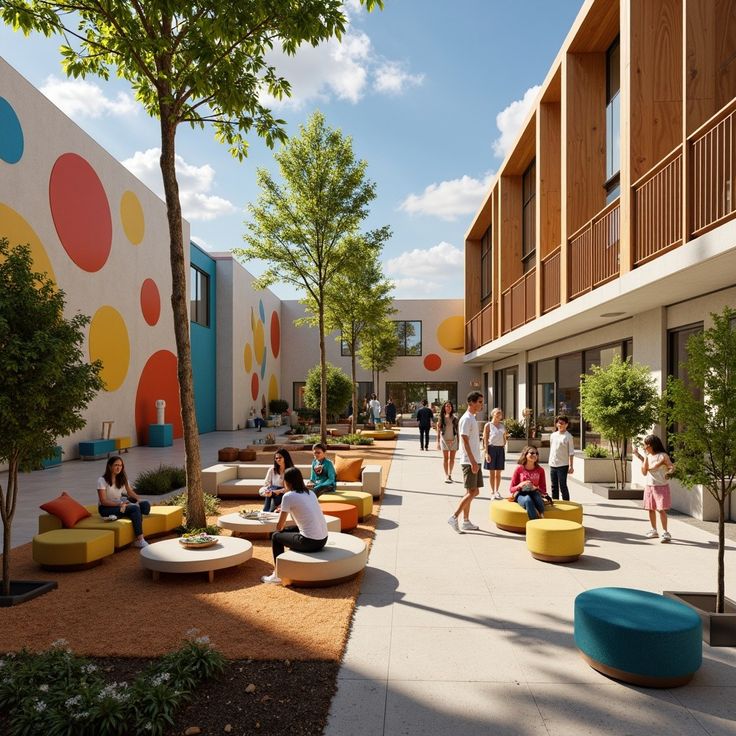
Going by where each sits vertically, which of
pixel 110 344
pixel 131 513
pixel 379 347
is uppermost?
pixel 379 347

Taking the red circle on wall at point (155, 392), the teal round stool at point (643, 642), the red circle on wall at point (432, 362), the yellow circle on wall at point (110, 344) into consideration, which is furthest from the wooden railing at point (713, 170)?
the red circle on wall at point (432, 362)

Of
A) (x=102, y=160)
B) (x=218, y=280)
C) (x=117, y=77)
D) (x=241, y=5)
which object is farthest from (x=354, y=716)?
(x=218, y=280)

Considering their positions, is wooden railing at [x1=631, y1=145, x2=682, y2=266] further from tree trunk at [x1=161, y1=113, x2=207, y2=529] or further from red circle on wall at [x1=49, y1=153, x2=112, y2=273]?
red circle on wall at [x1=49, y1=153, x2=112, y2=273]

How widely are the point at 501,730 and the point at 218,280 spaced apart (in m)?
28.0

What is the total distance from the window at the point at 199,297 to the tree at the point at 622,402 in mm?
19857

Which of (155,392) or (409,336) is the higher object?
(409,336)

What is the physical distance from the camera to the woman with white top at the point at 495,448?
10492 mm

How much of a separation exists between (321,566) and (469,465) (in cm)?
318

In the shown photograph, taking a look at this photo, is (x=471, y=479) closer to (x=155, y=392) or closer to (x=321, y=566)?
(x=321, y=566)

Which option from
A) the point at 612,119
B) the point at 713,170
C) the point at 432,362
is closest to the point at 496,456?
the point at 713,170

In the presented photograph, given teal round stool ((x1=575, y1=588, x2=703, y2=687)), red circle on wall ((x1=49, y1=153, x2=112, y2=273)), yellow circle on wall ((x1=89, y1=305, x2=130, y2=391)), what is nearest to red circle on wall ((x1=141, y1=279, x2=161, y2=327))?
yellow circle on wall ((x1=89, y1=305, x2=130, y2=391))

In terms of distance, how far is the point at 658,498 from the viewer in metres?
7.47

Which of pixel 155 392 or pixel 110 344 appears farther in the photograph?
pixel 155 392

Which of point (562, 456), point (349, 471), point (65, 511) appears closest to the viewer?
point (65, 511)
